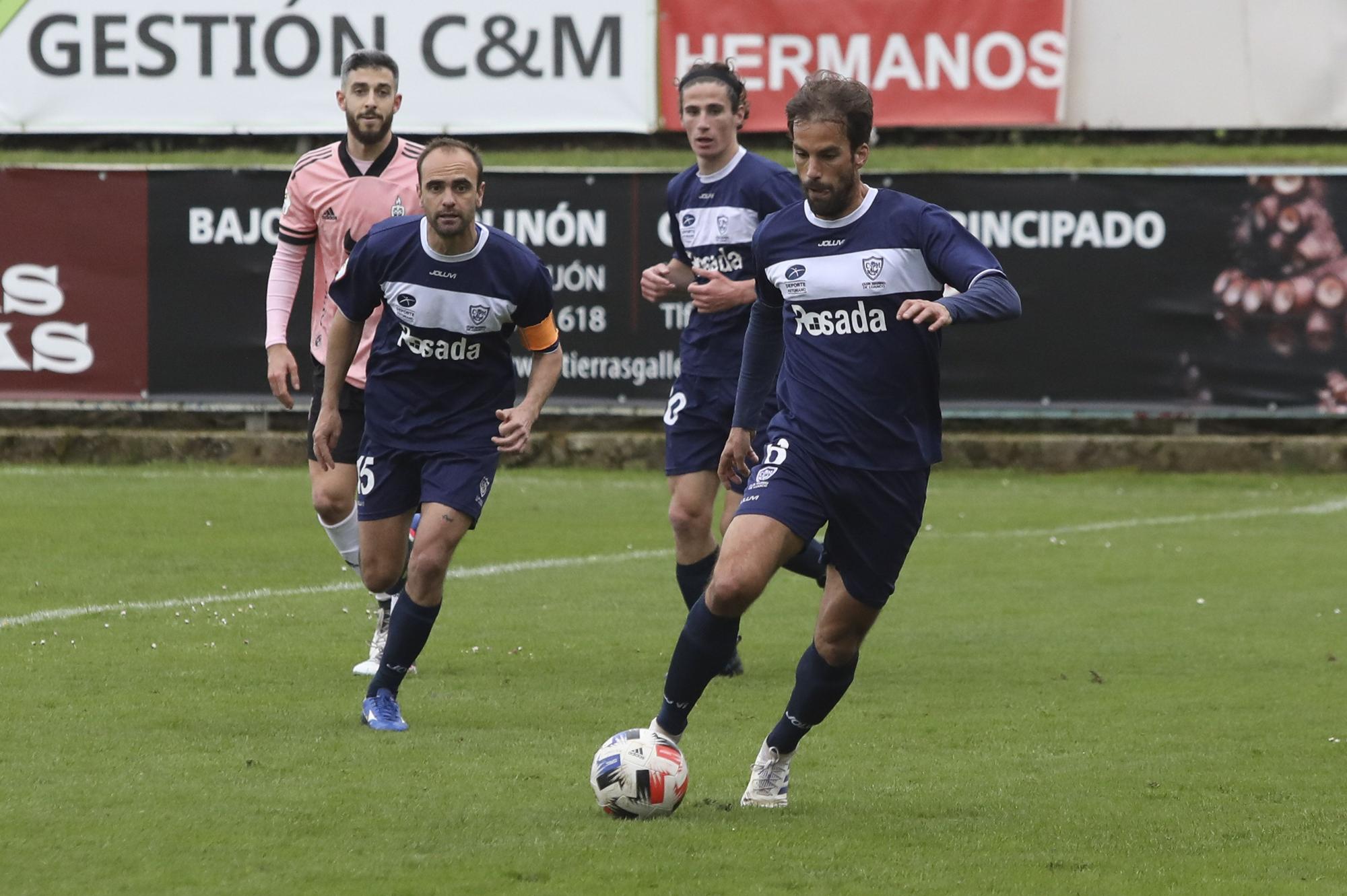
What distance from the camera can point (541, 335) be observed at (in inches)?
281

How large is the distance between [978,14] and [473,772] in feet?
45.5

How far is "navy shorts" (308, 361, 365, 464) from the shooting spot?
26.5 feet

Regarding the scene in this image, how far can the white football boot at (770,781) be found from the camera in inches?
224

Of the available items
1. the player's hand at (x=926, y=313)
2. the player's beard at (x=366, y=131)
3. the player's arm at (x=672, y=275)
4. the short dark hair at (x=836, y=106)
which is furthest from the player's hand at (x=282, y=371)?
the player's hand at (x=926, y=313)

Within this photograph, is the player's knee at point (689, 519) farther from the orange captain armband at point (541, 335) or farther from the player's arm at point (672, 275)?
the orange captain armband at point (541, 335)

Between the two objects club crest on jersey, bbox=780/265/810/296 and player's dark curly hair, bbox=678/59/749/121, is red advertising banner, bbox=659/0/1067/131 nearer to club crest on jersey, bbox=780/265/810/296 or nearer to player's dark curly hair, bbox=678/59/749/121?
player's dark curly hair, bbox=678/59/749/121

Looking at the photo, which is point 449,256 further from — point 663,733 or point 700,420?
point 663,733

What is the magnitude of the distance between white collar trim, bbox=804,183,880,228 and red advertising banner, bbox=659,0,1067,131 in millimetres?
12999

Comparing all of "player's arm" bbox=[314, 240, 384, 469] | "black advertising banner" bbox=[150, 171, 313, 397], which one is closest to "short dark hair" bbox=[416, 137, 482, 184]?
"player's arm" bbox=[314, 240, 384, 469]

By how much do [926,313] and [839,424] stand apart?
0.64m

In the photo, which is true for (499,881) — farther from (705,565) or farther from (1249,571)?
(1249,571)

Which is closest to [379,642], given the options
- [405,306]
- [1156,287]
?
[405,306]

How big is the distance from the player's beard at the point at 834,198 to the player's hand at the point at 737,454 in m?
0.72

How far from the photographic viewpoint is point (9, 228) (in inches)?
632
